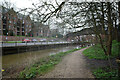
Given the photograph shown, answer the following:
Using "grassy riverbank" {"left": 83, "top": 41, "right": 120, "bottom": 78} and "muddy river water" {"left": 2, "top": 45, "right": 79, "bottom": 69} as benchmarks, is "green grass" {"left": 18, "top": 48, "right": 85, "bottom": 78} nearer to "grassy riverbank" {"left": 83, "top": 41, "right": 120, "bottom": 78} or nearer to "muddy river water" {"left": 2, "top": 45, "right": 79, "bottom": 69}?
"muddy river water" {"left": 2, "top": 45, "right": 79, "bottom": 69}

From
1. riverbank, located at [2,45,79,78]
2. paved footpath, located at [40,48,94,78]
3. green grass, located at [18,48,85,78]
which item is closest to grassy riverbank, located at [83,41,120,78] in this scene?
paved footpath, located at [40,48,94,78]

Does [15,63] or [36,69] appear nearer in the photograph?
[36,69]

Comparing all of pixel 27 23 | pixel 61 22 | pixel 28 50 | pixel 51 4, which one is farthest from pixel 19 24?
pixel 28 50

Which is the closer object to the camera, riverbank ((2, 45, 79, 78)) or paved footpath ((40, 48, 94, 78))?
paved footpath ((40, 48, 94, 78))

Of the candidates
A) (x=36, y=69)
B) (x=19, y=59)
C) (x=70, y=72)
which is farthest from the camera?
(x=19, y=59)

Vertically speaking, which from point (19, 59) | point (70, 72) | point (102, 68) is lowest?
point (19, 59)

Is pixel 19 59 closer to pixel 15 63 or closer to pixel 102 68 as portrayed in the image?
pixel 15 63

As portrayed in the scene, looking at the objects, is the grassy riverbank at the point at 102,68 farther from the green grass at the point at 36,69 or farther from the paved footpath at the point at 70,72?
the green grass at the point at 36,69

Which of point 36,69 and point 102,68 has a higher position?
point 102,68

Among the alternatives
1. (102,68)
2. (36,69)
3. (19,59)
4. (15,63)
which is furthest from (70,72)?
(19,59)

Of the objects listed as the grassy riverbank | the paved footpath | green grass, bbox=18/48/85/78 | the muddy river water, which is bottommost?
the muddy river water

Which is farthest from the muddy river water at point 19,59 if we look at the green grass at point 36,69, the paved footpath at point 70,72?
the paved footpath at point 70,72

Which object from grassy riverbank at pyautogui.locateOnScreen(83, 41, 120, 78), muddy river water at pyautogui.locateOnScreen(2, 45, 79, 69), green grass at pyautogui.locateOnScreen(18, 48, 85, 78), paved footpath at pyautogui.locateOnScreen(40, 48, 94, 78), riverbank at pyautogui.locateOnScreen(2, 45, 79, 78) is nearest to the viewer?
grassy riverbank at pyautogui.locateOnScreen(83, 41, 120, 78)

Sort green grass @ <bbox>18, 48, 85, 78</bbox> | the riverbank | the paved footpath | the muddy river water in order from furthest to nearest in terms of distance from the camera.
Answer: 1. the muddy river water
2. the riverbank
3. green grass @ <bbox>18, 48, 85, 78</bbox>
4. the paved footpath
